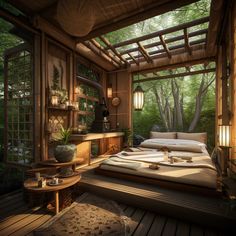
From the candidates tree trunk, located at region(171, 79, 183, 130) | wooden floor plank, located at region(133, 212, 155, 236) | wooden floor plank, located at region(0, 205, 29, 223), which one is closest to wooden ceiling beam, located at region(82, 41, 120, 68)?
wooden floor plank, located at region(0, 205, 29, 223)

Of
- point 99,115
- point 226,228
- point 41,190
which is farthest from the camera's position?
point 99,115

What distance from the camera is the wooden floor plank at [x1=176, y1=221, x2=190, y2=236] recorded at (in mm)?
1933

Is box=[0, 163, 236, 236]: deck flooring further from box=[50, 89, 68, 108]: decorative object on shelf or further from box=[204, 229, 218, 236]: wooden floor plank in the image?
box=[50, 89, 68, 108]: decorative object on shelf

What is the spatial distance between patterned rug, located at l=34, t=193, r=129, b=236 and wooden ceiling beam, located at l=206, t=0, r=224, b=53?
381cm

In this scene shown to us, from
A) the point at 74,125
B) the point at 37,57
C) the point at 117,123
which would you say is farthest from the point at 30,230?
the point at 117,123

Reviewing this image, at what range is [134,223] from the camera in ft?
7.02

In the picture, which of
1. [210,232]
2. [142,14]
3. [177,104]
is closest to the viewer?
[210,232]

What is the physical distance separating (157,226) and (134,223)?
31cm

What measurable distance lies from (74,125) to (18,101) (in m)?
1.58

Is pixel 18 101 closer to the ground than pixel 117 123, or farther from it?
farther from it

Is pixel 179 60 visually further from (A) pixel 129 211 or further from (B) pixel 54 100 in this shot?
(A) pixel 129 211

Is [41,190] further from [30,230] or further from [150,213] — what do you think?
[150,213]

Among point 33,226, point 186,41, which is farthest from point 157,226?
point 186,41

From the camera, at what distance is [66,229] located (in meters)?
2.02
